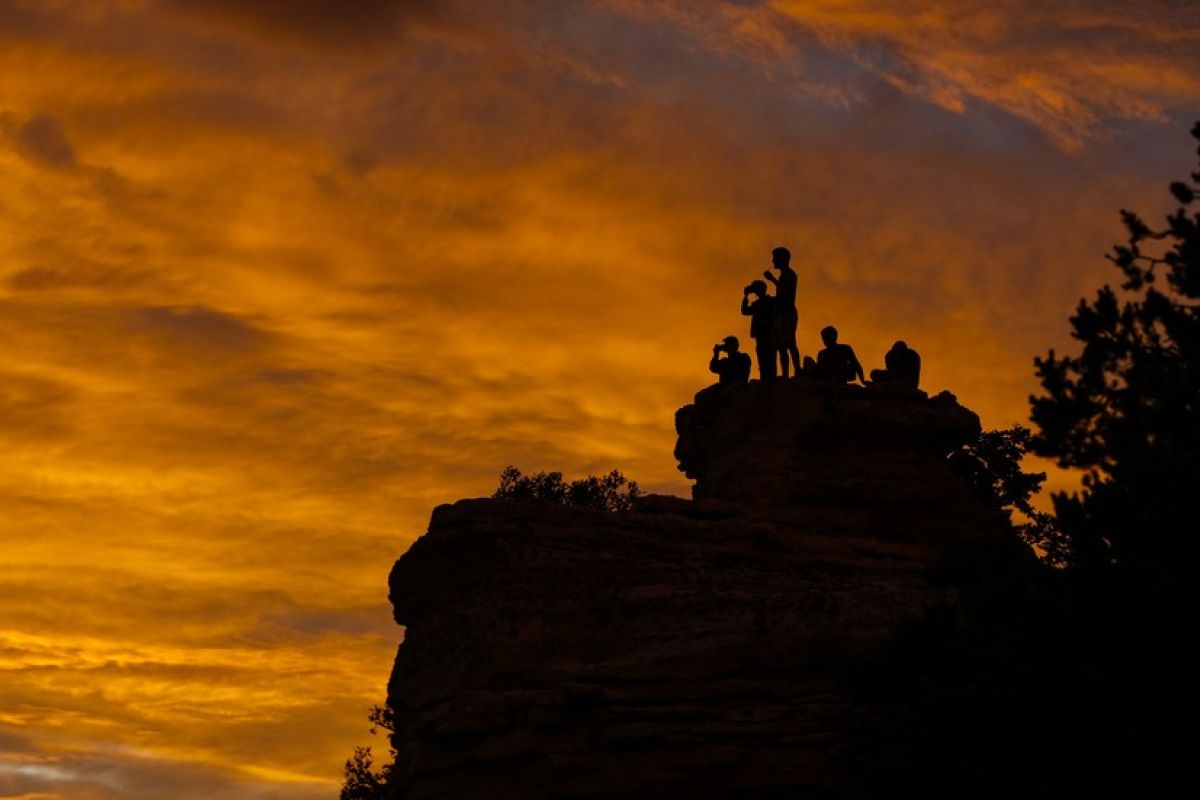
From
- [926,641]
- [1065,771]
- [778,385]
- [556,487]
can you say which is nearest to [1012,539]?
[926,641]

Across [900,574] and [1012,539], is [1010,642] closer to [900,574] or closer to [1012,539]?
[1012,539]

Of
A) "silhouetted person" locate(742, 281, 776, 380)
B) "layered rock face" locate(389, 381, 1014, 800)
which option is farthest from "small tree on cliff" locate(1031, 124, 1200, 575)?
"silhouetted person" locate(742, 281, 776, 380)

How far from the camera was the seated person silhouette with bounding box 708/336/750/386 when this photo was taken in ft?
137

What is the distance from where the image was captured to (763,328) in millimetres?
41000

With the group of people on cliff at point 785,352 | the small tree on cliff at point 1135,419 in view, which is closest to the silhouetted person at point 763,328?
the group of people on cliff at point 785,352

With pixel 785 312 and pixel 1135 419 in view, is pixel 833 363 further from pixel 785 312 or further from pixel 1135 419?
pixel 1135 419

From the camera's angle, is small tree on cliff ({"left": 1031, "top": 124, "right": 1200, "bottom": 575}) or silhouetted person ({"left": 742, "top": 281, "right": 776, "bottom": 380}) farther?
silhouetted person ({"left": 742, "top": 281, "right": 776, "bottom": 380})

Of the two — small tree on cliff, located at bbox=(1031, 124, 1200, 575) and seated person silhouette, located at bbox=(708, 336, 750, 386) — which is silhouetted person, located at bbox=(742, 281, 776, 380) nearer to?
seated person silhouette, located at bbox=(708, 336, 750, 386)

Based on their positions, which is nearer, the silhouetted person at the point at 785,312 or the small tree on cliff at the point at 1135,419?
the small tree on cliff at the point at 1135,419

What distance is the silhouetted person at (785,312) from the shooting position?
3997cm

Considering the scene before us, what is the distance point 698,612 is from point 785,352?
9158 millimetres

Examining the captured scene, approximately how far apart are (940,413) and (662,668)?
33.4ft

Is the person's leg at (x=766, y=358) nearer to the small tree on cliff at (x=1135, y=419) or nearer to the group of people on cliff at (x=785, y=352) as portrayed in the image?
the group of people on cliff at (x=785, y=352)

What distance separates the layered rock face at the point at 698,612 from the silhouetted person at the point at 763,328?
220cm
